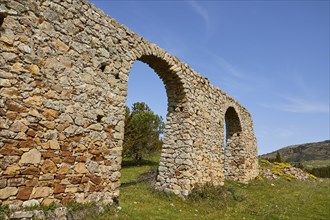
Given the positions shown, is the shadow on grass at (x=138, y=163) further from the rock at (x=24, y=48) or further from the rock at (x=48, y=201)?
the rock at (x=24, y=48)

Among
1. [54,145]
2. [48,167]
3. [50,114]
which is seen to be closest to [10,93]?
[50,114]

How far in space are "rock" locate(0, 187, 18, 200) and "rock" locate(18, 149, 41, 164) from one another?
1.75ft

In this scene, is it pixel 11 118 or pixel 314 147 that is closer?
pixel 11 118

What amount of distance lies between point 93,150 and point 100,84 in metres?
1.81

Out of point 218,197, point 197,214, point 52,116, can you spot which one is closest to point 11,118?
point 52,116

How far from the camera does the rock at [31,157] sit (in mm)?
5784

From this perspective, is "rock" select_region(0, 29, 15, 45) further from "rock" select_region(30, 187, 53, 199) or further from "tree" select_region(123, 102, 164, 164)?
"tree" select_region(123, 102, 164, 164)

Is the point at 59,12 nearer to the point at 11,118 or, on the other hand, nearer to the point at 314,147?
the point at 11,118

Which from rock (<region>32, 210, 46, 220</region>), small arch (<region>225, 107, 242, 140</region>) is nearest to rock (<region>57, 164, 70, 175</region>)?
rock (<region>32, 210, 46, 220</region>)

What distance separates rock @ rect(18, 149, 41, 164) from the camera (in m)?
5.78

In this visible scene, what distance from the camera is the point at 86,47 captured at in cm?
743

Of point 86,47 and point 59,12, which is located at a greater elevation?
point 59,12

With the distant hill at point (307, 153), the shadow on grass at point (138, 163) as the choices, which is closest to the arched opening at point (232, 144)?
the shadow on grass at point (138, 163)

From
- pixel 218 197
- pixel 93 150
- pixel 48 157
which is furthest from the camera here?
pixel 218 197
